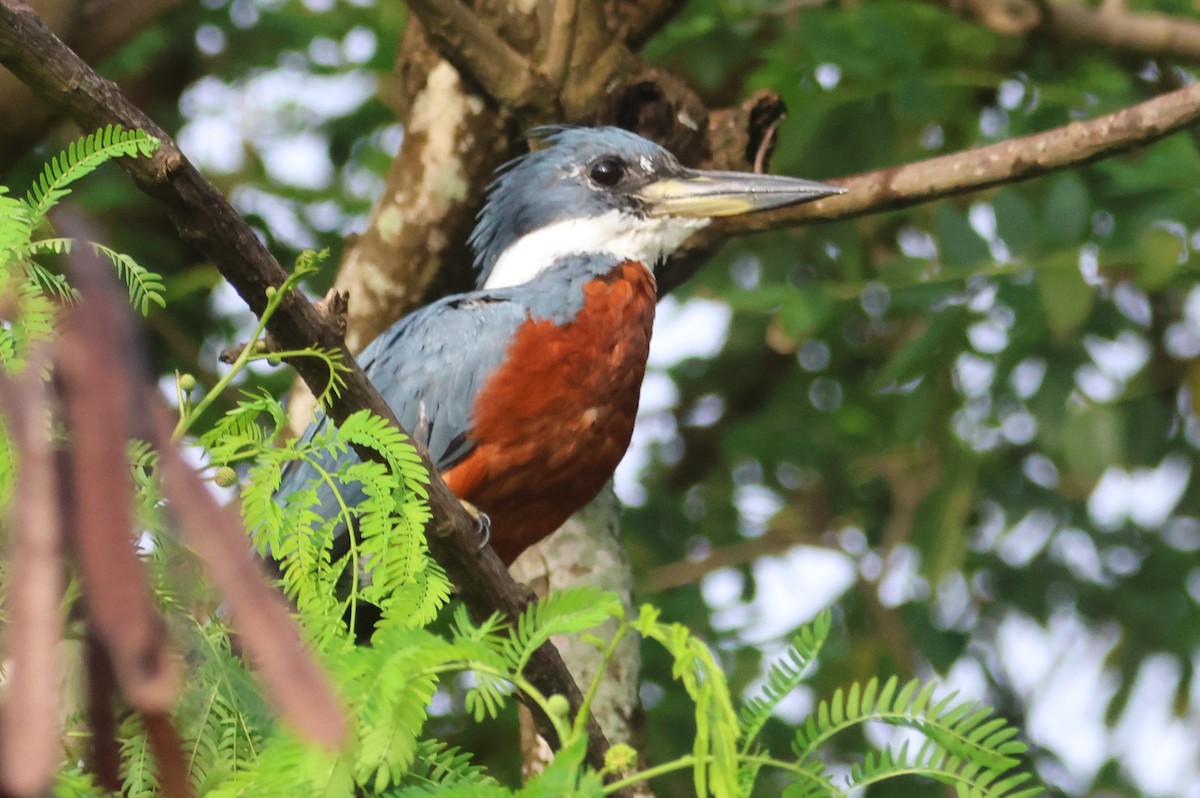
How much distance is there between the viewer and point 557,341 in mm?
3906

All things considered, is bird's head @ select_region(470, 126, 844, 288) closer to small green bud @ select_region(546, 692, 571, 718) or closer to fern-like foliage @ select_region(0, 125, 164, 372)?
fern-like foliage @ select_region(0, 125, 164, 372)

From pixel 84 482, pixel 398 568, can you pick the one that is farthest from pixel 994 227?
pixel 84 482

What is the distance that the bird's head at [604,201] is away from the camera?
443cm

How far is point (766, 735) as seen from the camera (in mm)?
4617

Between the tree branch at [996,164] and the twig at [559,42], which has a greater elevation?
the twig at [559,42]

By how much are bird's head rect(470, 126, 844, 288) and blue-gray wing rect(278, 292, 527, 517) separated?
550mm

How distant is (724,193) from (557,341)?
0.85 meters

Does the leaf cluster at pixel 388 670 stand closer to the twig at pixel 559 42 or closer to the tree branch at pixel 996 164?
the tree branch at pixel 996 164

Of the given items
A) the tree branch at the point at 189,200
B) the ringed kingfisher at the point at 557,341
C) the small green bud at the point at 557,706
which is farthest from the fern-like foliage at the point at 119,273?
the ringed kingfisher at the point at 557,341

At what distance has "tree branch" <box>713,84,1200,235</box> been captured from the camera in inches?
149

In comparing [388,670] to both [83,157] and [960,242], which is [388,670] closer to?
[83,157]

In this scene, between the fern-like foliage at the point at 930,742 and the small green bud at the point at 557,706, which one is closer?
the small green bud at the point at 557,706

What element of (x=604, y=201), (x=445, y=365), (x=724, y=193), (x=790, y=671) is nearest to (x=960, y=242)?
(x=724, y=193)

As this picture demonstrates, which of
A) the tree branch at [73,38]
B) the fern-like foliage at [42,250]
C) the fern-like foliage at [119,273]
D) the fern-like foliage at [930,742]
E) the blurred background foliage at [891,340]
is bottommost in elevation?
the blurred background foliage at [891,340]
